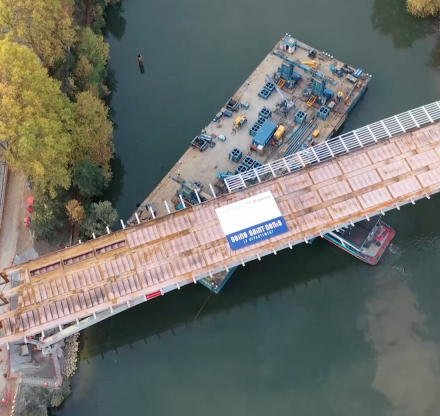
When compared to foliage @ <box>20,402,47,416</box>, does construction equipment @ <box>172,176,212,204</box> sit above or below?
above

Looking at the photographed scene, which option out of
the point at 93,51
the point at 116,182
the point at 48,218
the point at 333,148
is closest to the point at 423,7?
the point at 333,148

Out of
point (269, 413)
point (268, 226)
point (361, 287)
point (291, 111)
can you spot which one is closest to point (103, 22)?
point (291, 111)

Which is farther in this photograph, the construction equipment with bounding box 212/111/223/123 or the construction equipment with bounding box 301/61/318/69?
the construction equipment with bounding box 301/61/318/69

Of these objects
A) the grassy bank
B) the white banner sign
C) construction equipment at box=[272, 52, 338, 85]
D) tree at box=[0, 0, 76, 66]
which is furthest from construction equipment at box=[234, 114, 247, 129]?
tree at box=[0, 0, 76, 66]

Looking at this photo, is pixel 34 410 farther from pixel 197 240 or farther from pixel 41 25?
pixel 41 25

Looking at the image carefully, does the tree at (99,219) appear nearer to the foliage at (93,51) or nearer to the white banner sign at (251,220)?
the white banner sign at (251,220)

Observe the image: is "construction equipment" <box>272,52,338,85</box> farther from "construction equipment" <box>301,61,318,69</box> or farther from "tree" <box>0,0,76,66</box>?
"tree" <box>0,0,76,66</box>
